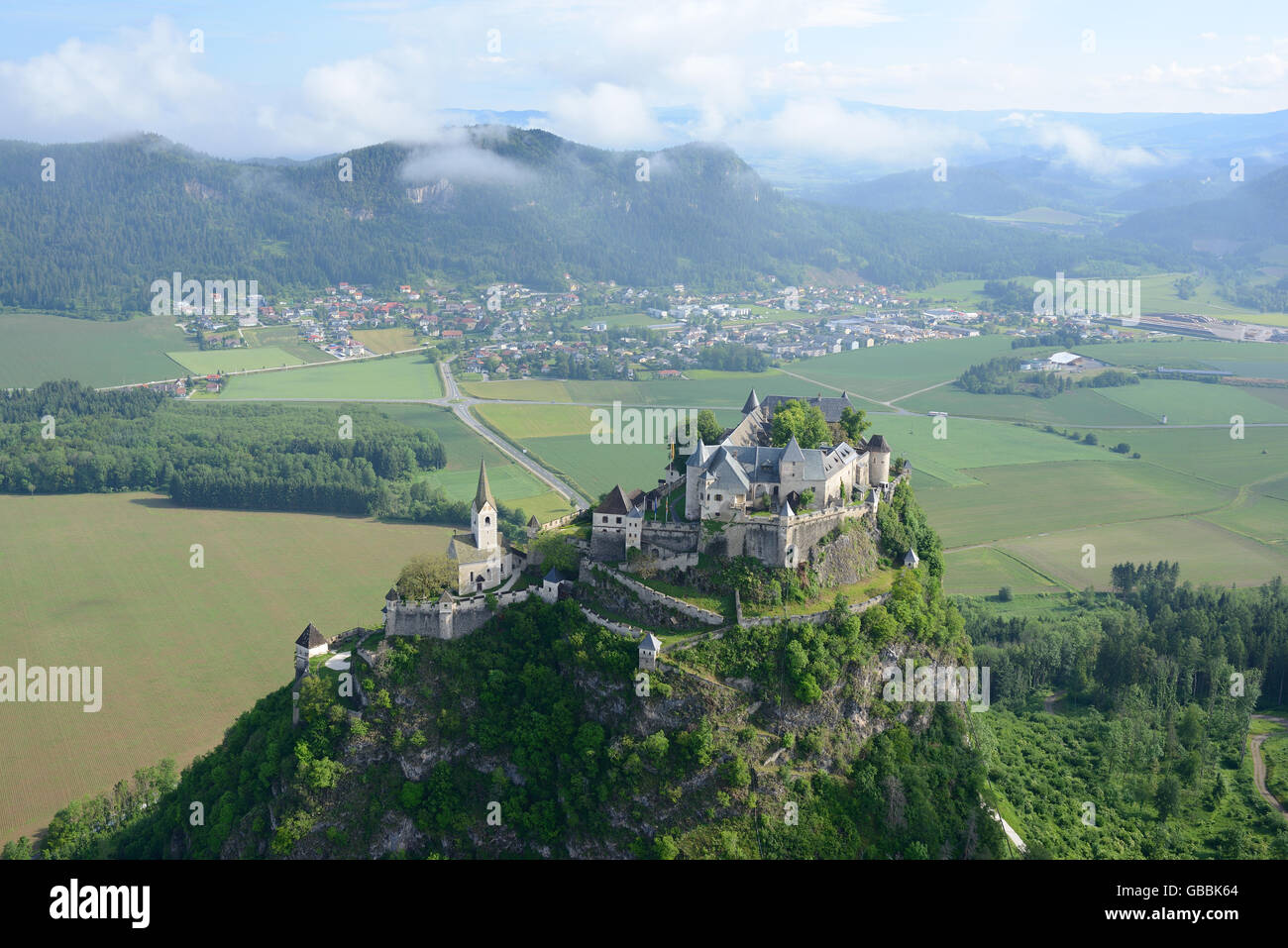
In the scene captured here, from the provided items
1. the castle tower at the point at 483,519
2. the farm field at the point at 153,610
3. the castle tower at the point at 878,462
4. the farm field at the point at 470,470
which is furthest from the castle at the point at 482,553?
the farm field at the point at 470,470

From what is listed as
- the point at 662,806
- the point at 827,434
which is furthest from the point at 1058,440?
the point at 662,806

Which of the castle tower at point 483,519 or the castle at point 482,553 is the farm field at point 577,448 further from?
the castle tower at point 483,519

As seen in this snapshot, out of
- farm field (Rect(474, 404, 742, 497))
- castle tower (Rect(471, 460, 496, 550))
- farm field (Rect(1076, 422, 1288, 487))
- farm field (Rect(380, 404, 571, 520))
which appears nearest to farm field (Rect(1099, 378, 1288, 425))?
farm field (Rect(1076, 422, 1288, 487))

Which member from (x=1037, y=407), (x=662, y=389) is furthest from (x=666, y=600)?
(x=1037, y=407)

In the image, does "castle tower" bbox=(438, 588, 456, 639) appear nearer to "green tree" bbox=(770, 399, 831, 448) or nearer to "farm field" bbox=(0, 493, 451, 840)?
"green tree" bbox=(770, 399, 831, 448)

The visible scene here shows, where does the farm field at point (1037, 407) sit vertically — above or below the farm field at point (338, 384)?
below

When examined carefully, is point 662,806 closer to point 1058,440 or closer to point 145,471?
point 145,471
